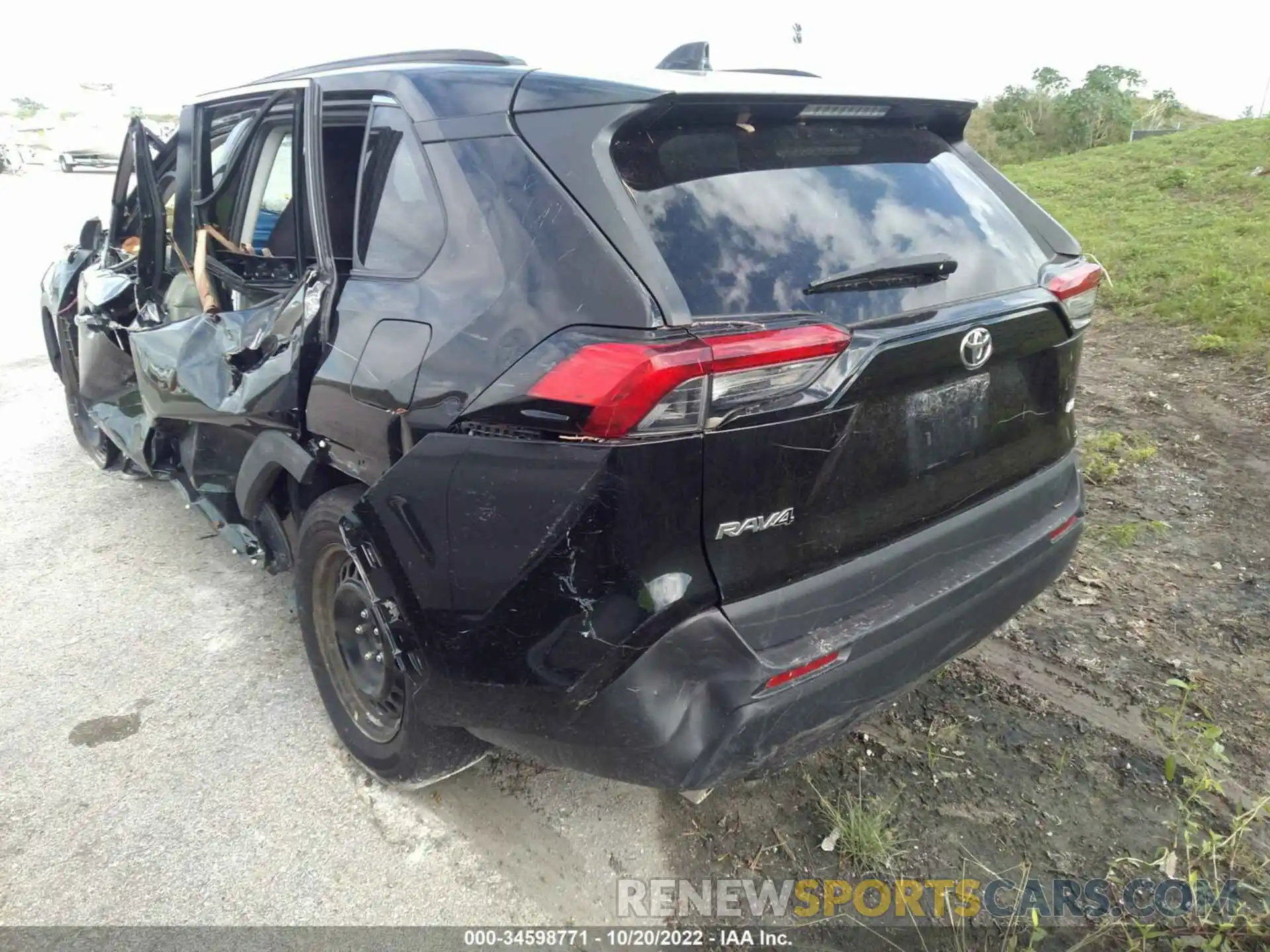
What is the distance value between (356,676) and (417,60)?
5.99 ft

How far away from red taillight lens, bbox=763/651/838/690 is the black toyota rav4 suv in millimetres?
12

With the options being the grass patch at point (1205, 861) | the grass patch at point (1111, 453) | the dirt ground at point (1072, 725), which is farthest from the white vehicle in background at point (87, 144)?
the grass patch at point (1205, 861)

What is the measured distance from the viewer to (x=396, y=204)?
2248 millimetres

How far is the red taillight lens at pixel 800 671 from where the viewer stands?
175 centimetres

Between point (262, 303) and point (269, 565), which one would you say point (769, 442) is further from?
point (269, 565)

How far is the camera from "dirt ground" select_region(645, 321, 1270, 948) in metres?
2.29

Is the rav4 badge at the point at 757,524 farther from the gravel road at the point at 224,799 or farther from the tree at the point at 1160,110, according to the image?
the tree at the point at 1160,110

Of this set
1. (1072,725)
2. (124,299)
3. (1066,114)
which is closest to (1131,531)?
(1072,725)

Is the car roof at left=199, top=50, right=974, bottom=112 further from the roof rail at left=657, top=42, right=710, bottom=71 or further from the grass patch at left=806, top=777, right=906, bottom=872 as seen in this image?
the grass patch at left=806, top=777, right=906, bottom=872

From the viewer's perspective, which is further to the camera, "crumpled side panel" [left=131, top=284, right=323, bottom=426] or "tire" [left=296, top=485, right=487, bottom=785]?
"crumpled side panel" [left=131, top=284, right=323, bottom=426]

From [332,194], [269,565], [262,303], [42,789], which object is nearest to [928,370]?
[332,194]

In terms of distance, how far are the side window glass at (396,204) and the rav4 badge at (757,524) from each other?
3.21ft

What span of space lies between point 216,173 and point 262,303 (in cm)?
95

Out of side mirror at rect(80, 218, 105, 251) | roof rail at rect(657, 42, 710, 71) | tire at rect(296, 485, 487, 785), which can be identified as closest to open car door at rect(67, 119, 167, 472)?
side mirror at rect(80, 218, 105, 251)
